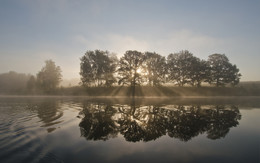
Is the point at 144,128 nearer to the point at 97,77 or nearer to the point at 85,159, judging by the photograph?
the point at 85,159

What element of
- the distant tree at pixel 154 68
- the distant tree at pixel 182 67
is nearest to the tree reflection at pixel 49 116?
the distant tree at pixel 154 68

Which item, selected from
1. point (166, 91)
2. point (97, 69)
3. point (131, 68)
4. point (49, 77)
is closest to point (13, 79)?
point (49, 77)

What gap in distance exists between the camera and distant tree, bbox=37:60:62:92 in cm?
6738

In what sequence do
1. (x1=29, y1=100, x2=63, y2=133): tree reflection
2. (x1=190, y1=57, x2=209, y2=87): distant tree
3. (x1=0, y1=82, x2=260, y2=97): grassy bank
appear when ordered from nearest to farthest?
(x1=29, y1=100, x2=63, y2=133): tree reflection → (x1=0, y1=82, x2=260, y2=97): grassy bank → (x1=190, y1=57, x2=209, y2=87): distant tree

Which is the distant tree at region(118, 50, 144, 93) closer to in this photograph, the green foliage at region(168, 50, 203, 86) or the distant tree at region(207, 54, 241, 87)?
the green foliage at region(168, 50, 203, 86)

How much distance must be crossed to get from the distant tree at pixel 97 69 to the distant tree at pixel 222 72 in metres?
42.7

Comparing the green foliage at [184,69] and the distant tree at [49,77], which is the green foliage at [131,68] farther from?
the distant tree at [49,77]

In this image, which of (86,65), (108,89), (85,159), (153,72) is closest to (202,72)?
(153,72)

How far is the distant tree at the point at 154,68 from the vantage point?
199ft

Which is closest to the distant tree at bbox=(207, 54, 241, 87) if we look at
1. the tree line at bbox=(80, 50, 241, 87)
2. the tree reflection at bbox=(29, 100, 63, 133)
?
the tree line at bbox=(80, 50, 241, 87)

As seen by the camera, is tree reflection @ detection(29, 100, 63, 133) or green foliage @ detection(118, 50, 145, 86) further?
green foliage @ detection(118, 50, 145, 86)

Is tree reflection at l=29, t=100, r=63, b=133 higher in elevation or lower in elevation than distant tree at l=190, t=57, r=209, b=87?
lower

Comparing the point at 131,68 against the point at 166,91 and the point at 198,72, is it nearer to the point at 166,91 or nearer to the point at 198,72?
the point at 166,91

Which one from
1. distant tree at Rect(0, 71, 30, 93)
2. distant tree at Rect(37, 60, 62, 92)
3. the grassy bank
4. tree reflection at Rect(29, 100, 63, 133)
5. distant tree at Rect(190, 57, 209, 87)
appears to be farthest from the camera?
distant tree at Rect(0, 71, 30, 93)
